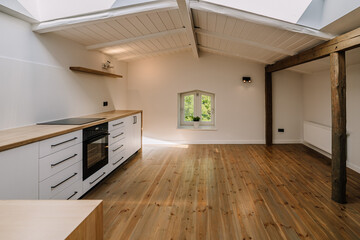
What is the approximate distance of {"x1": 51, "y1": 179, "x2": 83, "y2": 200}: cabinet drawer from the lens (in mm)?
2145

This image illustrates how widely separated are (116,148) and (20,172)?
1.83 m

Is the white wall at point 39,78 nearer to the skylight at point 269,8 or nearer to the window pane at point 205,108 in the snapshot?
the skylight at point 269,8

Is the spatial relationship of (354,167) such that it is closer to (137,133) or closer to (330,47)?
(330,47)

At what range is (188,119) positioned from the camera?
19.6 ft

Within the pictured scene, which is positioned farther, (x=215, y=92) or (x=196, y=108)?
(x=196, y=108)

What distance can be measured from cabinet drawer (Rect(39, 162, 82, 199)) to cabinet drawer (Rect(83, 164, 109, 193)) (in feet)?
0.59

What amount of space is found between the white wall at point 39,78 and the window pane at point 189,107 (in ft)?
8.69

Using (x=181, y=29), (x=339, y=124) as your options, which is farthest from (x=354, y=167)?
(x=181, y=29)

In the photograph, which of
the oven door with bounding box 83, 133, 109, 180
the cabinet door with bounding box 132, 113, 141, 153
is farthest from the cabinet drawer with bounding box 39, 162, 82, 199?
the cabinet door with bounding box 132, 113, 141, 153

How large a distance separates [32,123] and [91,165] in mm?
868

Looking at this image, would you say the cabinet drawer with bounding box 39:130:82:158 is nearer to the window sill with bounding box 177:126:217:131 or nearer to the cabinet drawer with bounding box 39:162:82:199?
the cabinet drawer with bounding box 39:162:82:199

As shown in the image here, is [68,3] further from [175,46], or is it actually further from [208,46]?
[208,46]

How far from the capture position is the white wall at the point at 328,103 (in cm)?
355

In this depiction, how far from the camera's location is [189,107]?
5.98 metres
